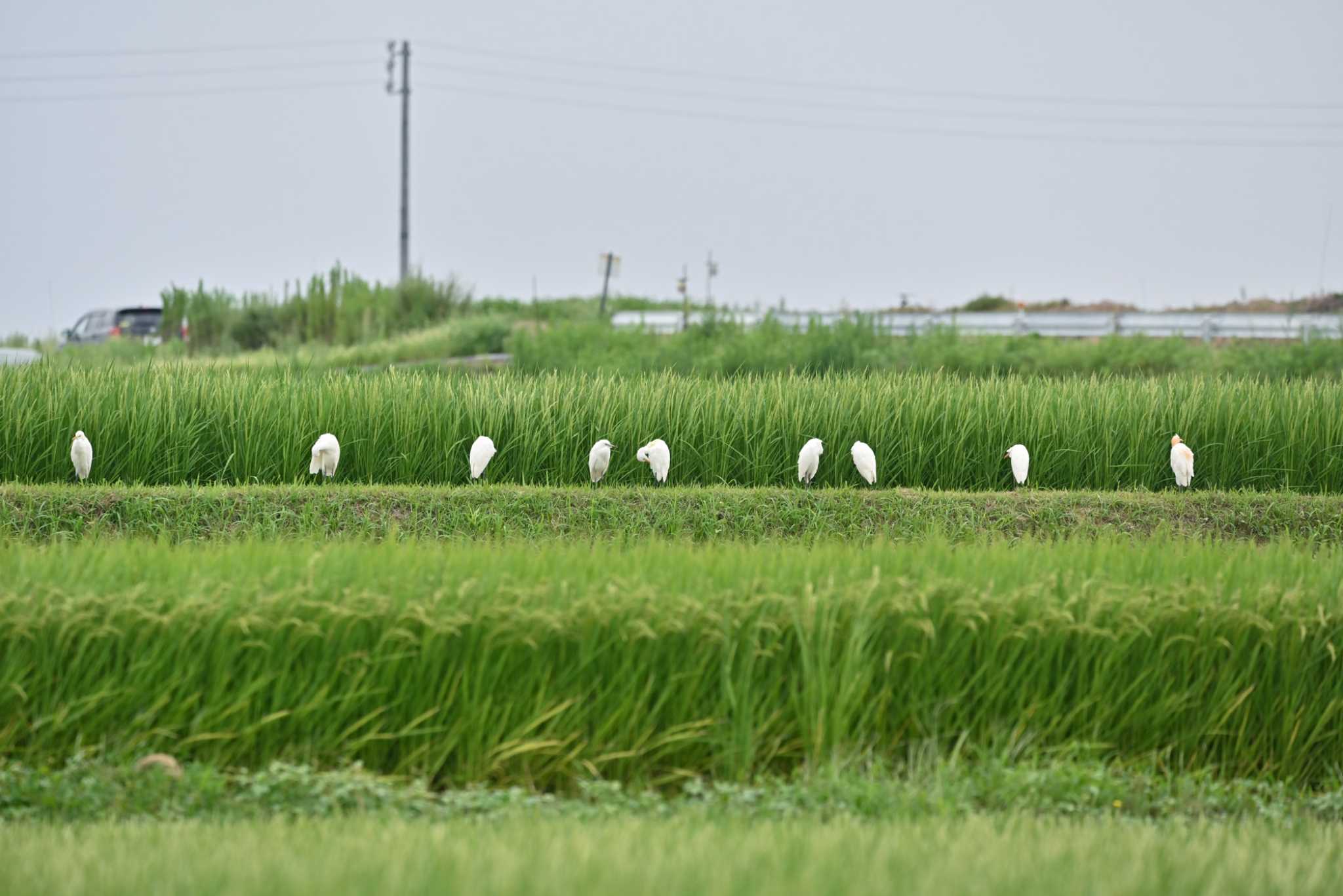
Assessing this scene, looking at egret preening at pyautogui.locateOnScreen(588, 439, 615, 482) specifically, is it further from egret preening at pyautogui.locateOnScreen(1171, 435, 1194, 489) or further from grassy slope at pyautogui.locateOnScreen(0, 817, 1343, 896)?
grassy slope at pyautogui.locateOnScreen(0, 817, 1343, 896)

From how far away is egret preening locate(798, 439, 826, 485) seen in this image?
1052 cm

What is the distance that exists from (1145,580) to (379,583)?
3.28 m

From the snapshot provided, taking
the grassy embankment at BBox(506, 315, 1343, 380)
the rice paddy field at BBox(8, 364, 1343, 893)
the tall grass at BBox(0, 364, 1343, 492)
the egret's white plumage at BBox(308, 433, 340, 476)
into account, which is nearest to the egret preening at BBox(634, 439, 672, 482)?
the tall grass at BBox(0, 364, 1343, 492)

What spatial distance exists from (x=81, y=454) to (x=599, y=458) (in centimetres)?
380

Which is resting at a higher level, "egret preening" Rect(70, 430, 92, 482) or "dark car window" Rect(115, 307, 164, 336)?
"dark car window" Rect(115, 307, 164, 336)

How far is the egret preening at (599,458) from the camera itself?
10.4m

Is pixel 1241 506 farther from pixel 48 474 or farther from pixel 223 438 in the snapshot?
pixel 48 474

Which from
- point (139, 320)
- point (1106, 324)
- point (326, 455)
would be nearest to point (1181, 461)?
point (326, 455)

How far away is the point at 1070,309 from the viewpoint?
36.5 meters

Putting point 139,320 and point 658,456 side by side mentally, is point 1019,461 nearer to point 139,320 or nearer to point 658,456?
point 658,456

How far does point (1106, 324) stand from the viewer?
84.7 ft

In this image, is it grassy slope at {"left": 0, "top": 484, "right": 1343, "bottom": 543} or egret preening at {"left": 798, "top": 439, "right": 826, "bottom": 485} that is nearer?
grassy slope at {"left": 0, "top": 484, "right": 1343, "bottom": 543}

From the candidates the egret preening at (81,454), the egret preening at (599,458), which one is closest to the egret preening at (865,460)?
the egret preening at (599,458)

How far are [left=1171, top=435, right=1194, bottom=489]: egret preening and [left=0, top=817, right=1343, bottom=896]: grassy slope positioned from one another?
262 inches
